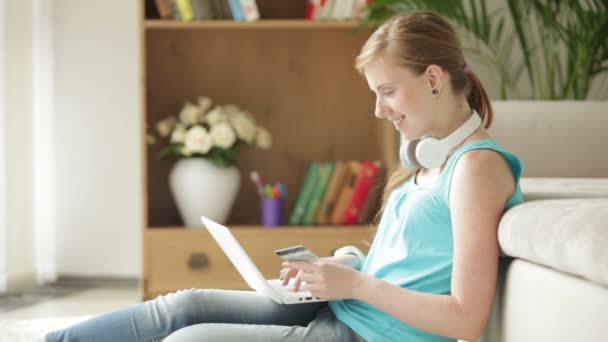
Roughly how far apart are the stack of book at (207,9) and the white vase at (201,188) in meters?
0.54

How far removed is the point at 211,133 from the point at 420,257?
6.57 feet

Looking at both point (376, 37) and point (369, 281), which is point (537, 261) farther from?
point (376, 37)

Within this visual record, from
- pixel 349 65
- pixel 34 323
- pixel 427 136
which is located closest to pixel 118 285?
pixel 34 323

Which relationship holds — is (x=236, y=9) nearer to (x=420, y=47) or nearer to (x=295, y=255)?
(x=420, y=47)

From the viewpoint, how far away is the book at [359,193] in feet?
→ 10.7

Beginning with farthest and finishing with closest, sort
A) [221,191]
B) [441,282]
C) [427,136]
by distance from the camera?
[221,191]
[427,136]
[441,282]

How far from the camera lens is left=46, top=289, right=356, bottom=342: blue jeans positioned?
125 cm

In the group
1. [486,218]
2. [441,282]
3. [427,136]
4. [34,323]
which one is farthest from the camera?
[34,323]

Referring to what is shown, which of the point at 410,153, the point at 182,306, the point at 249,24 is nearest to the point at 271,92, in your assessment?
the point at 249,24

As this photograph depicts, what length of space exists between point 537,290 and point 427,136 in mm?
426

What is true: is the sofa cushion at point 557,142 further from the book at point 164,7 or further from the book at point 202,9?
the book at point 164,7

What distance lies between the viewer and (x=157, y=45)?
3516mm

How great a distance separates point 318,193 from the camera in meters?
3.30

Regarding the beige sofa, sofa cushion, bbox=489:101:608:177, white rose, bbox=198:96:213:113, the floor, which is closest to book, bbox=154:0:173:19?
white rose, bbox=198:96:213:113
